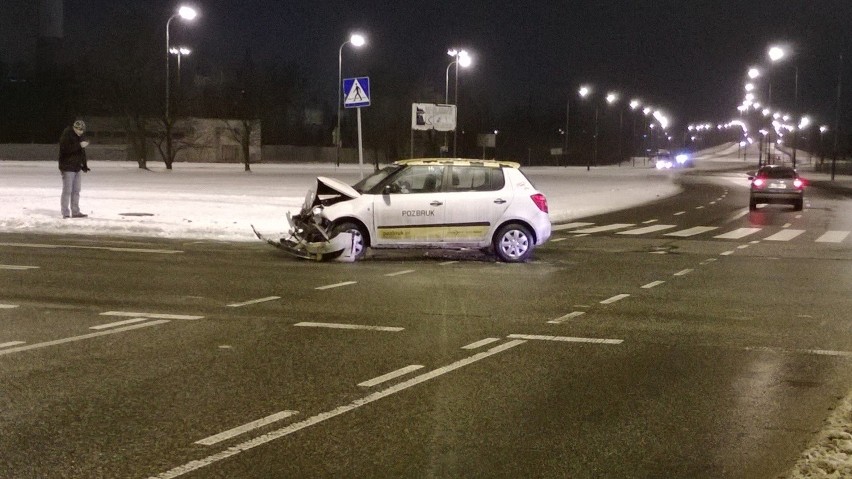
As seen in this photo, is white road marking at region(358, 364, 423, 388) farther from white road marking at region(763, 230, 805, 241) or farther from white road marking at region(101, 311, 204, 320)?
white road marking at region(763, 230, 805, 241)

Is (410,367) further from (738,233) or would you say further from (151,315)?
(738,233)

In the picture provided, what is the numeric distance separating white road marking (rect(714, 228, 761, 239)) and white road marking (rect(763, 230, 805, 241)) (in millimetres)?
606

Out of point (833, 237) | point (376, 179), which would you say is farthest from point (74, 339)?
point (833, 237)

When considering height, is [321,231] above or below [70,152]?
below

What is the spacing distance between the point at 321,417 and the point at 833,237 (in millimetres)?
18488

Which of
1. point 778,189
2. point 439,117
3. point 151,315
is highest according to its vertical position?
point 439,117

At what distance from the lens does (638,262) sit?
16984 mm

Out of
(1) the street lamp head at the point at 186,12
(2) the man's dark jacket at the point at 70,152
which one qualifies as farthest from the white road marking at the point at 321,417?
(1) the street lamp head at the point at 186,12

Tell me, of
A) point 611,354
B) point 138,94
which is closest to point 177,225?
point 611,354

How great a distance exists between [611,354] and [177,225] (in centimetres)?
1367

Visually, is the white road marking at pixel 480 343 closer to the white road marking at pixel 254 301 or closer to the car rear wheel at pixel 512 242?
the white road marking at pixel 254 301

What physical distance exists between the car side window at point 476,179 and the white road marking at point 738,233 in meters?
7.89

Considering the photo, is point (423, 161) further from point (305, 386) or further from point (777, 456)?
point (777, 456)

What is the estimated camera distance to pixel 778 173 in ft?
113
